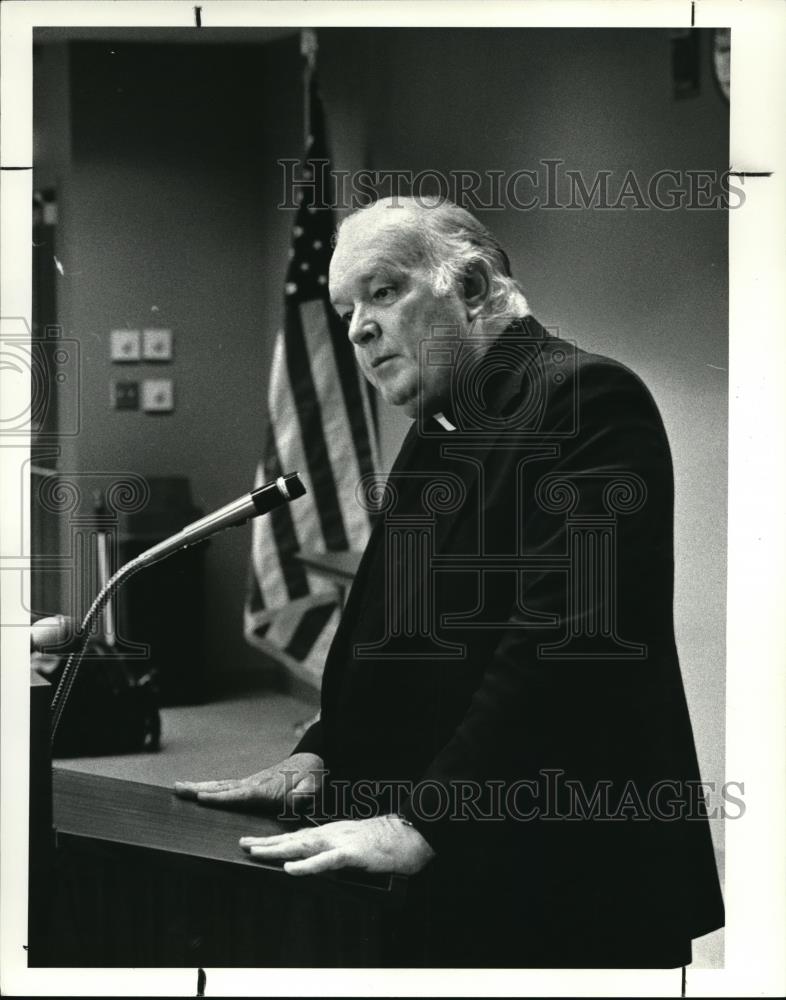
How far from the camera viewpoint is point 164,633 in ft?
6.46

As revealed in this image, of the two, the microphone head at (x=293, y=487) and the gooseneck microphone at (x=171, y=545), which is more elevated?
the microphone head at (x=293, y=487)

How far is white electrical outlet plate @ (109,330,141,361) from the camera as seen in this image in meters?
1.95

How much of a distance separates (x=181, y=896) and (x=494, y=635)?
738 mm

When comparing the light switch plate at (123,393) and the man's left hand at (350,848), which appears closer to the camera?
the man's left hand at (350,848)

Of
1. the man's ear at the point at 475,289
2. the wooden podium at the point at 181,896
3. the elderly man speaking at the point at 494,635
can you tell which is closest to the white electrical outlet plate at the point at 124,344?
the elderly man speaking at the point at 494,635

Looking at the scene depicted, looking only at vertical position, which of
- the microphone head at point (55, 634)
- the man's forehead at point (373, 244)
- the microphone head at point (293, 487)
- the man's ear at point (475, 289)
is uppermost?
the man's forehead at point (373, 244)

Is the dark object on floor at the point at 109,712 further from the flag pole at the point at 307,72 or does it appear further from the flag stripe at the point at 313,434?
the flag pole at the point at 307,72

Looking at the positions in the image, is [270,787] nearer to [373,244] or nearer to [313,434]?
[313,434]

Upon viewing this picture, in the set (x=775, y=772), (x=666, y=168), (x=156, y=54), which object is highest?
(x=156, y=54)

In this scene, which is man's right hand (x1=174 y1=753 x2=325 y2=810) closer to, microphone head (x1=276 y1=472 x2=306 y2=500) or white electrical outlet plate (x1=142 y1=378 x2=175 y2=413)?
microphone head (x1=276 y1=472 x2=306 y2=500)

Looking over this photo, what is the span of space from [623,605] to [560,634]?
0.42 feet

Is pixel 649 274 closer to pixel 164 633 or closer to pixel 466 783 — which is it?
pixel 466 783

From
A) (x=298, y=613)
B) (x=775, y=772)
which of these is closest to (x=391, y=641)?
(x=298, y=613)

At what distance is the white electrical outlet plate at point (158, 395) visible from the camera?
1.95 meters
